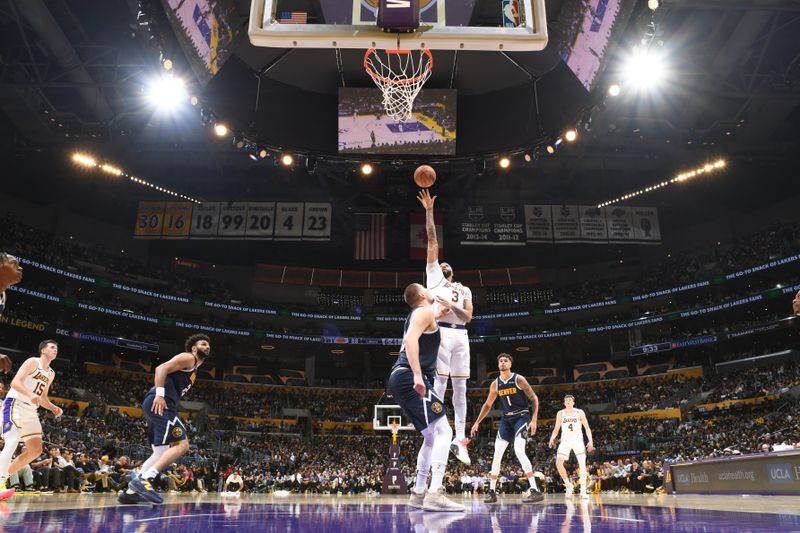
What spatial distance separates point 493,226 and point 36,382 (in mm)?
22846

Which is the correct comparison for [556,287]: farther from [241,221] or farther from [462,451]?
[462,451]

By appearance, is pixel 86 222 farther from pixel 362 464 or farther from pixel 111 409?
pixel 362 464

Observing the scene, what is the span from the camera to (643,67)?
1775 centimetres

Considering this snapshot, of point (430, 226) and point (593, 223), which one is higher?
point (593, 223)

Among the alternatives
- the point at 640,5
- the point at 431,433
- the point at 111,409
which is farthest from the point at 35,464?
the point at 640,5

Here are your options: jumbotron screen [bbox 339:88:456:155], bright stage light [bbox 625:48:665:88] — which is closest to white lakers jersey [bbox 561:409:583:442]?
jumbotron screen [bbox 339:88:456:155]

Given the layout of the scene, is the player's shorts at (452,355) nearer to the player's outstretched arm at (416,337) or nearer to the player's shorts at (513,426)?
the player's shorts at (513,426)

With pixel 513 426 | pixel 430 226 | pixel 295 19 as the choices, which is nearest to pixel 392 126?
pixel 295 19

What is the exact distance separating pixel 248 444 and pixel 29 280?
1543 centimetres

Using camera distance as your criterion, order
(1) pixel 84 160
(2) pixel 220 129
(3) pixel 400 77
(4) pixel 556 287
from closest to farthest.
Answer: (3) pixel 400 77 → (2) pixel 220 129 → (1) pixel 84 160 → (4) pixel 556 287

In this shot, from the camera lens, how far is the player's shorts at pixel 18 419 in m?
7.76

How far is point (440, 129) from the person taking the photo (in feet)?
63.8

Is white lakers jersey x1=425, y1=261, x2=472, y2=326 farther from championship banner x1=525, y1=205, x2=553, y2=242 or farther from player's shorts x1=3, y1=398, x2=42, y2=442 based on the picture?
championship banner x1=525, y1=205, x2=553, y2=242

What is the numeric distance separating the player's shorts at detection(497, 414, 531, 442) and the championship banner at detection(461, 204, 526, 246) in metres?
18.1
